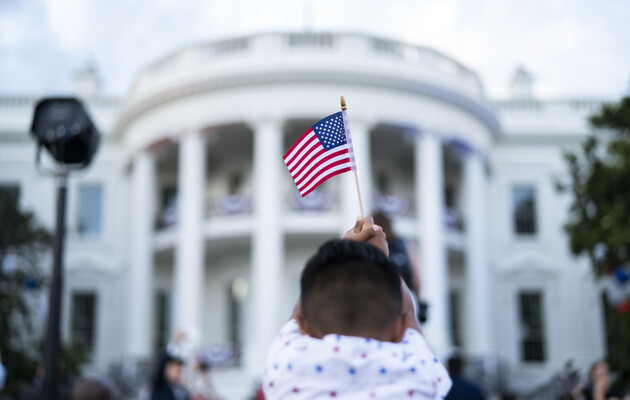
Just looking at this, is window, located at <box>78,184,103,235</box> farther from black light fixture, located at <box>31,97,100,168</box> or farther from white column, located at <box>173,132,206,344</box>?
black light fixture, located at <box>31,97,100,168</box>

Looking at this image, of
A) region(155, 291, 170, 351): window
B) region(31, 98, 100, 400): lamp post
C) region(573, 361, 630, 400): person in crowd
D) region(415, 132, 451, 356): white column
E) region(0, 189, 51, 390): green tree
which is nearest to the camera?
region(573, 361, 630, 400): person in crowd

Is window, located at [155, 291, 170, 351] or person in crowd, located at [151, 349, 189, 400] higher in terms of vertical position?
person in crowd, located at [151, 349, 189, 400]

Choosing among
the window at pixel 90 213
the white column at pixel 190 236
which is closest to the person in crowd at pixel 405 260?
the white column at pixel 190 236

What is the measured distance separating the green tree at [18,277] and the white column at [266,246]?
527 cm

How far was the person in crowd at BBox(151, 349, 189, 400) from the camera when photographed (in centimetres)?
645

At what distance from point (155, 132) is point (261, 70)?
380 centimetres

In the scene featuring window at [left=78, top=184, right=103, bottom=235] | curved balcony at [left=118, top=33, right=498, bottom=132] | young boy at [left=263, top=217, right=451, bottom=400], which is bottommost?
young boy at [left=263, top=217, right=451, bottom=400]

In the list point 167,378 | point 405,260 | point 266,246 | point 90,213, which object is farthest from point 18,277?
point 405,260

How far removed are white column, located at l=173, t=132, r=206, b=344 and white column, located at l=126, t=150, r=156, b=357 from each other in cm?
113

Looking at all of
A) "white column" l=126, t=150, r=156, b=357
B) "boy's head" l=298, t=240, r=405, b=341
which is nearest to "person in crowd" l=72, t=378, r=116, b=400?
"boy's head" l=298, t=240, r=405, b=341

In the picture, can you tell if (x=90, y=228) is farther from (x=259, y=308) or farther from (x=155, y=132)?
(x=259, y=308)

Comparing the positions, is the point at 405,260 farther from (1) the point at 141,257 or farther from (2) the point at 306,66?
(1) the point at 141,257

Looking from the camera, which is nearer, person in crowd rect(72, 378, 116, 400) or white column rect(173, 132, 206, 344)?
person in crowd rect(72, 378, 116, 400)

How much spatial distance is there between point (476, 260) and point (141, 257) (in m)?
9.58
